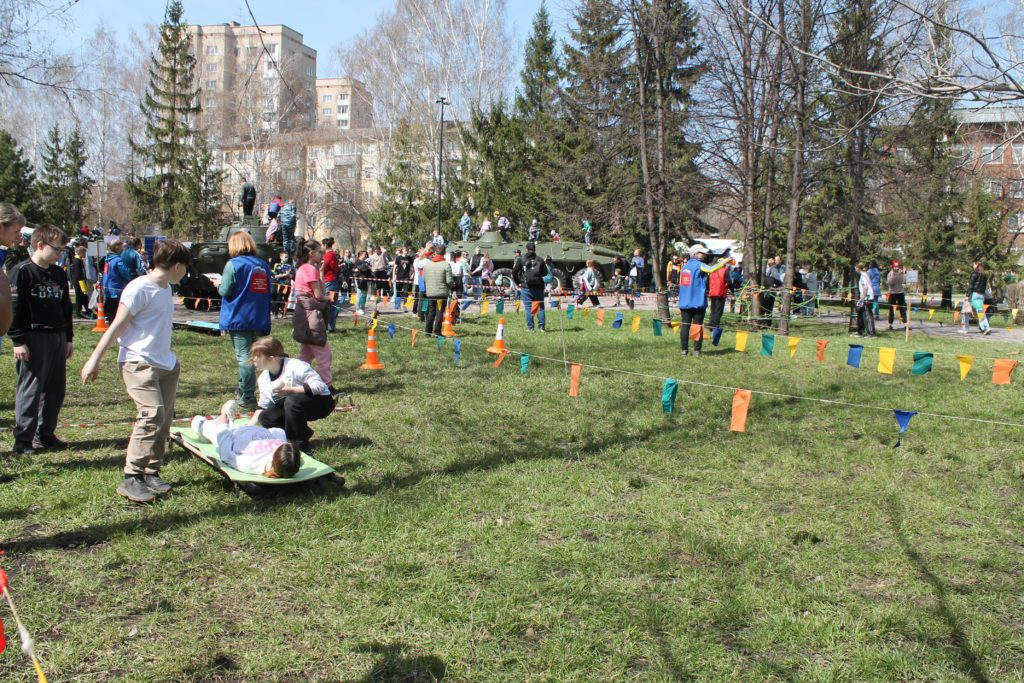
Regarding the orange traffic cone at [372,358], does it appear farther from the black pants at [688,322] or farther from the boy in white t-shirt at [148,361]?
the boy in white t-shirt at [148,361]

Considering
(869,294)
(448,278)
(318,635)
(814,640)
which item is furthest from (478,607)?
(869,294)

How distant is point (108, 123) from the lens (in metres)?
50.5

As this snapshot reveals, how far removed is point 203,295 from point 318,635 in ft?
59.6

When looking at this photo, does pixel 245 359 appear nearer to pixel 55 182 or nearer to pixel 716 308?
pixel 716 308

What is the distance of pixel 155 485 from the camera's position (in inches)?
207

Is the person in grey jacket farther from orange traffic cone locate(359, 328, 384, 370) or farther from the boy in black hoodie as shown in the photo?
the boy in black hoodie

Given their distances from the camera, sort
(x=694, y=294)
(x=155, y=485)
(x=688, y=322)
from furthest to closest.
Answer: (x=694, y=294), (x=688, y=322), (x=155, y=485)

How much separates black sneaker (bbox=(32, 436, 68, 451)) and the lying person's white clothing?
159 cm

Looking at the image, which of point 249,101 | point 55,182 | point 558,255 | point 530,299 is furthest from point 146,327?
point 249,101

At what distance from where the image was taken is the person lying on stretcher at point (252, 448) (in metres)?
5.20

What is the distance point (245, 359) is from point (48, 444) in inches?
70.5

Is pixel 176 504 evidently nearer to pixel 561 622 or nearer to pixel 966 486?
pixel 561 622

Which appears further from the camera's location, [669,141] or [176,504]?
[669,141]

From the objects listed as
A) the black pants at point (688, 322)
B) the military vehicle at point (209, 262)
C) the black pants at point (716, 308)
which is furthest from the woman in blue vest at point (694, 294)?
the military vehicle at point (209, 262)
